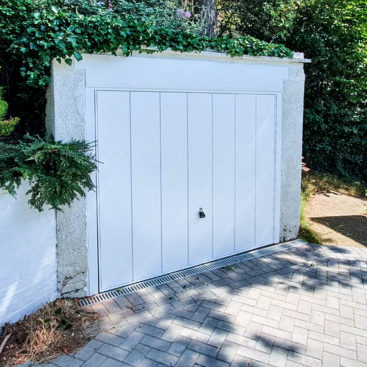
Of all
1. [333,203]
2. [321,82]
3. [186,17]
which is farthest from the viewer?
[321,82]

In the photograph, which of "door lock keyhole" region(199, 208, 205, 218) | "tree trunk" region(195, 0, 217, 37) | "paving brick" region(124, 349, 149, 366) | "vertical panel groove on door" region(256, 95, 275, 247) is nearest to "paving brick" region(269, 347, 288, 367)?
"paving brick" region(124, 349, 149, 366)

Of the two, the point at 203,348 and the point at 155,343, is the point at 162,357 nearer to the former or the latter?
the point at 155,343

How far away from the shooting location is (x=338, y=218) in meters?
6.43

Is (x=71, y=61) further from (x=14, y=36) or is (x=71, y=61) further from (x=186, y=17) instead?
(x=186, y=17)

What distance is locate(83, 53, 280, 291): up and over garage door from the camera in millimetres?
3711

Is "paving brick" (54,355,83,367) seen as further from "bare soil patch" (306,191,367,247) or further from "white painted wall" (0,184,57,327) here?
"bare soil patch" (306,191,367,247)

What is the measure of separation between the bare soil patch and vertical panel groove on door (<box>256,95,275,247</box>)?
3.19 ft

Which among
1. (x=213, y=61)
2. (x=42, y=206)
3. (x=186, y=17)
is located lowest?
(x=42, y=206)

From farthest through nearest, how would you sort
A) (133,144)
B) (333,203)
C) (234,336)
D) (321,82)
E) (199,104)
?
(321,82)
(333,203)
(199,104)
(133,144)
(234,336)

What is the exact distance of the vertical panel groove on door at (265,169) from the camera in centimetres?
474

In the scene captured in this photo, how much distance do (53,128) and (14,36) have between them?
868 millimetres

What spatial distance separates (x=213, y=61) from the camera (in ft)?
13.8

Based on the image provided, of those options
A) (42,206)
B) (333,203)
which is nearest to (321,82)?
(333,203)

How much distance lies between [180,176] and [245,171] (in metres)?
0.95
